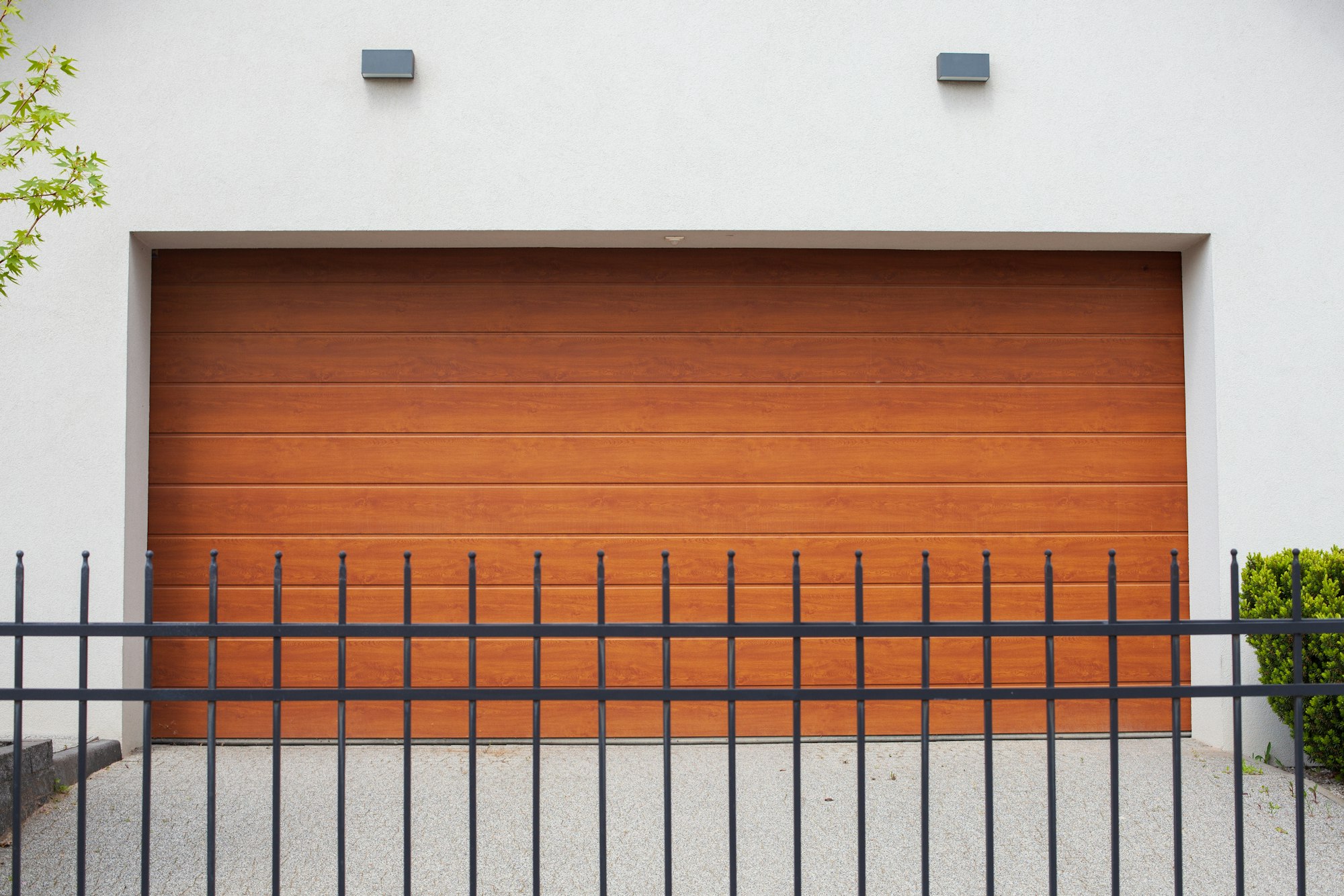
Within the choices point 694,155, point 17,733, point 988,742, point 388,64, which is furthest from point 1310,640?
point 388,64

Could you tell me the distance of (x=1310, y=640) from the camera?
4.08 m

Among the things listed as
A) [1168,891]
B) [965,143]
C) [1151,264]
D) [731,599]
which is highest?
[965,143]

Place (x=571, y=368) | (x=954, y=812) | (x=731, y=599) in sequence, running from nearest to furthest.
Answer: (x=731, y=599)
(x=954, y=812)
(x=571, y=368)

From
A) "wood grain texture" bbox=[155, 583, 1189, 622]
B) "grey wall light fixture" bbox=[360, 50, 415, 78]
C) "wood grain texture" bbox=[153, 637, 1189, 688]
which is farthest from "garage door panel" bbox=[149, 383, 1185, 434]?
"grey wall light fixture" bbox=[360, 50, 415, 78]

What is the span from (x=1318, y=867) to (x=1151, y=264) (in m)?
3.19

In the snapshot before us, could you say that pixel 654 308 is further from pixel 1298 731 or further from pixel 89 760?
pixel 89 760

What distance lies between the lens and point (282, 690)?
2.37 m

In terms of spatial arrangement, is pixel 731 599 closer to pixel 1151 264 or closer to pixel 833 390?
pixel 833 390

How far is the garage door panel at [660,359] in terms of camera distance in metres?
4.96

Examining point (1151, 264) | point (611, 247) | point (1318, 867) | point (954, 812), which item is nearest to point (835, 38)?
point (611, 247)

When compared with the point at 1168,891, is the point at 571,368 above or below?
above

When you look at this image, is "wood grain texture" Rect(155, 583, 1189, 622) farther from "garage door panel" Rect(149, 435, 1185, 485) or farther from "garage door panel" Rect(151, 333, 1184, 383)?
"garage door panel" Rect(151, 333, 1184, 383)

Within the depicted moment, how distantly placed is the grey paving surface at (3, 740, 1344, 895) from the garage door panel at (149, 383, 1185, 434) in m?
1.79

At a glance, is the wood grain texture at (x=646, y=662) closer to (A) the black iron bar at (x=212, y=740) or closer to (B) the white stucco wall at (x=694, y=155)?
(B) the white stucco wall at (x=694, y=155)
